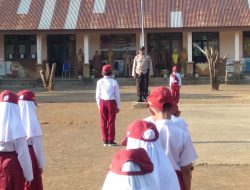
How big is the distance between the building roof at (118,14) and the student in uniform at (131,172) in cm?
3323

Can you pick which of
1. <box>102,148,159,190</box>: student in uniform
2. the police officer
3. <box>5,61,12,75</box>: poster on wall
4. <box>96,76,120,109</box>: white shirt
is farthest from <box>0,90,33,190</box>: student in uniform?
<box>5,61,12,75</box>: poster on wall

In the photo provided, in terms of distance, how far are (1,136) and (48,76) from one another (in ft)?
88.1

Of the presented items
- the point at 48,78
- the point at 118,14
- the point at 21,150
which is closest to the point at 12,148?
the point at 21,150

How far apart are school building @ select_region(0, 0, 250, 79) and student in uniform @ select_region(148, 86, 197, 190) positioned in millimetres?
30453

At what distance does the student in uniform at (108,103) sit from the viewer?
474 inches

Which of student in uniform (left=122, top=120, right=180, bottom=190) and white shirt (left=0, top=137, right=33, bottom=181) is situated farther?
white shirt (left=0, top=137, right=33, bottom=181)

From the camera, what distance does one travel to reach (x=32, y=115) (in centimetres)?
648

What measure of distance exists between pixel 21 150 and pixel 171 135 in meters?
1.63

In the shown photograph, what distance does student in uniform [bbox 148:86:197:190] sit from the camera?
4.74 metres

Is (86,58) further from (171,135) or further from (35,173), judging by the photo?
(171,135)

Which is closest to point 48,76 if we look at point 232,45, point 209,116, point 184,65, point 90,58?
point 90,58

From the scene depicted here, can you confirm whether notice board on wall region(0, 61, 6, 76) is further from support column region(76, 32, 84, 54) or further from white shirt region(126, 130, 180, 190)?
white shirt region(126, 130, 180, 190)

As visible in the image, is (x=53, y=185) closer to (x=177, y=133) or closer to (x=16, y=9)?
(x=177, y=133)

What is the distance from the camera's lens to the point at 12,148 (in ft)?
19.0
